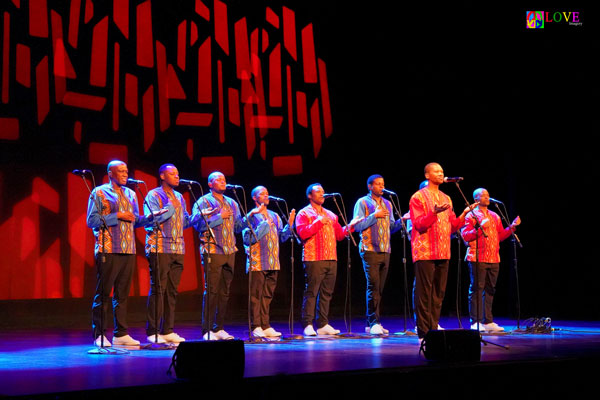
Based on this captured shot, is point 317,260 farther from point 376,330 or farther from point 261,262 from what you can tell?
point 376,330

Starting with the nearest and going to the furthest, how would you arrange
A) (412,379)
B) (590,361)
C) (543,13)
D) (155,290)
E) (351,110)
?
(412,379) < (590,361) < (155,290) < (543,13) < (351,110)

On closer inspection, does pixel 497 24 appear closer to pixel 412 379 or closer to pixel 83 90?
pixel 83 90

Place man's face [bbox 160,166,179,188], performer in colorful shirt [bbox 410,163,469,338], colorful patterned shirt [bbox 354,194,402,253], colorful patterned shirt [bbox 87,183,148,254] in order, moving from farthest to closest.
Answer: colorful patterned shirt [bbox 354,194,402,253] → man's face [bbox 160,166,179,188] → performer in colorful shirt [bbox 410,163,469,338] → colorful patterned shirt [bbox 87,183,148,254]

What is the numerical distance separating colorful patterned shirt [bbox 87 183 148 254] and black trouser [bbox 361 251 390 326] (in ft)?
9.00

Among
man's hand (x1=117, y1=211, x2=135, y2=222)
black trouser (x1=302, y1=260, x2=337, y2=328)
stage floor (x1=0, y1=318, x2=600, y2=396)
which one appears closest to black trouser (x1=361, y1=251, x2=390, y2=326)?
stage floor (x1=0, y1=318, x2=600, y2=396)

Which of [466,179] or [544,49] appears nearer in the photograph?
[544,49]

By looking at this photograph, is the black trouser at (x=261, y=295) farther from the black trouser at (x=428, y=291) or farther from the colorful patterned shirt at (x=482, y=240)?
the colorful patterned shirt at (x=482, y=240)

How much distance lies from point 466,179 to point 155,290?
6.19m

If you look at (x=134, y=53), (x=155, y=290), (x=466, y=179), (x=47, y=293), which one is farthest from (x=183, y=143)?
(x=466, y=179)

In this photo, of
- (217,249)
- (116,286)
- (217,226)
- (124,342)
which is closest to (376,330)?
(217,249)

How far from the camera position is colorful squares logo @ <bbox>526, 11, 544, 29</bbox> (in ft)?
33.3

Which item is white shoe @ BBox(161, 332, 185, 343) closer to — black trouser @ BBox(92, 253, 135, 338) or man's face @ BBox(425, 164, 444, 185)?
black trouser @ BBox(92, 253, 135, 338)

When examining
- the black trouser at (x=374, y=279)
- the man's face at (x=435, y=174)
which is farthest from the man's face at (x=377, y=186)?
the man's face at (x=435, y=174)

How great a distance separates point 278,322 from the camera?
9953 mm
